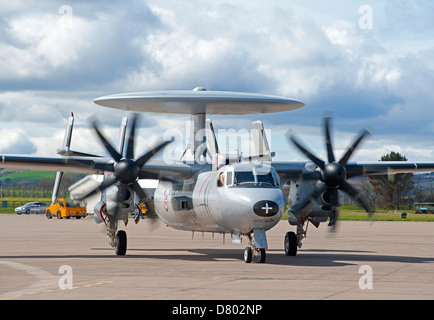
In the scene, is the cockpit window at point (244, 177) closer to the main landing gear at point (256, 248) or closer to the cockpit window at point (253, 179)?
the cockpit window at point (253, 179)

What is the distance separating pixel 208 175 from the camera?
24.9 metres

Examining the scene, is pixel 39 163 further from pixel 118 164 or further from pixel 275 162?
pixel 275 162

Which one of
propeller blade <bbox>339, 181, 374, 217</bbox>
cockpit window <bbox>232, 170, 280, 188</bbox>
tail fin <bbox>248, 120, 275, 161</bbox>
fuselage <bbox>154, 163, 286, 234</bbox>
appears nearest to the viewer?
fuselage <bbox>154, 163, 286, 234</bbox>

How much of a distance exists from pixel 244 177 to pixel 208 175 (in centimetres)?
295

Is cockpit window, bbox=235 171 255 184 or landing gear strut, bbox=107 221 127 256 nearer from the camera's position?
cockpit window, bbox=235 171 255 184

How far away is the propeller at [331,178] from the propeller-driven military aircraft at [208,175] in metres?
0.04

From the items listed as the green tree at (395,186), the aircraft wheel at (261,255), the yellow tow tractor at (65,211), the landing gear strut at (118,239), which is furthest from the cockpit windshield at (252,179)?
the green tree at (395,186)

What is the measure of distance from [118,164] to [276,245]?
1311 cm

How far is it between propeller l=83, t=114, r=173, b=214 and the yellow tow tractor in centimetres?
5646

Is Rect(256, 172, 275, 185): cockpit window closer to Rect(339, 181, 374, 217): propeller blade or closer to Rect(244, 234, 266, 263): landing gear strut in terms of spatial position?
Rect(244, 234, 266, 263): landing gear strut

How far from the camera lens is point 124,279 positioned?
1750cm

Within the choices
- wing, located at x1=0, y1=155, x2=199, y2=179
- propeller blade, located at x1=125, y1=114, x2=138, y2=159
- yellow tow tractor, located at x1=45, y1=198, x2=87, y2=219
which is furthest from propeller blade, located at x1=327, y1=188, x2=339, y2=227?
yellow tow tractor, located at x1=45, y1=198, x2=87, y2=219

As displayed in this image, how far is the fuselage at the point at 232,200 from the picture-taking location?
68.8 feet

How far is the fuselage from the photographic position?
826 inches
